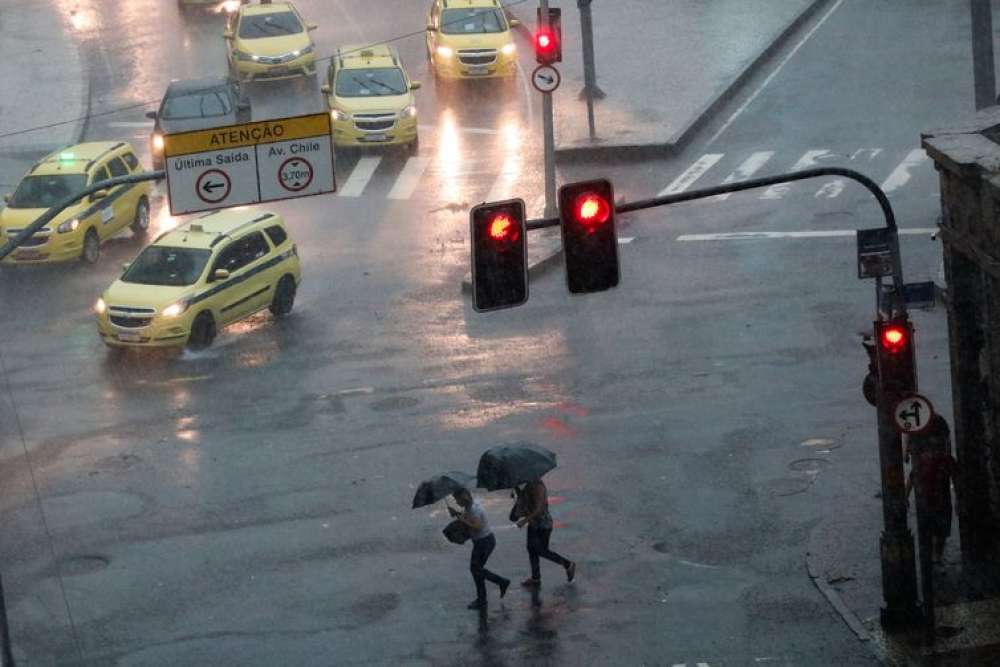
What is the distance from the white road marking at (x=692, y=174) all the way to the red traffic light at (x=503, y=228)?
20006mm

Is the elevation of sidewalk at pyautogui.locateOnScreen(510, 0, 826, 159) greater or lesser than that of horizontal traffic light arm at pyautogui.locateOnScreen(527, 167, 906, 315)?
lesser

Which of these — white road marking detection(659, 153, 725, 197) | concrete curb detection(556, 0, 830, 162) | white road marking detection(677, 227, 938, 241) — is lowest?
white road marking detection(677, 227, 938, 241)

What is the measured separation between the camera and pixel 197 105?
131 ft

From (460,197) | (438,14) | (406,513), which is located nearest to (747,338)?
(406,513)

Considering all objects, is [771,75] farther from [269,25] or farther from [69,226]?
[69,226]

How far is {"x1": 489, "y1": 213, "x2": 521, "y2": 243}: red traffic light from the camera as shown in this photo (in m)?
15.3

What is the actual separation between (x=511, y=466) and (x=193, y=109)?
2303cm

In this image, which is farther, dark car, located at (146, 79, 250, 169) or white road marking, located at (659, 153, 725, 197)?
dark car, located at (146, 79, 250, 169)

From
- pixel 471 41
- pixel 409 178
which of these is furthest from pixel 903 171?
pixel 471 41

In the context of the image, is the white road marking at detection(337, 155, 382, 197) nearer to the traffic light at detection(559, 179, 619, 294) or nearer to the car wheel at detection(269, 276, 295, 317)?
the car wheel at detection(269, 276, 295, 317)

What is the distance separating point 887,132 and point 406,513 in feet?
66.3

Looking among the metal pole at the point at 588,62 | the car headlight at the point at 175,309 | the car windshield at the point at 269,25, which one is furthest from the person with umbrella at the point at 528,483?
the car windshield at the point at 269,25

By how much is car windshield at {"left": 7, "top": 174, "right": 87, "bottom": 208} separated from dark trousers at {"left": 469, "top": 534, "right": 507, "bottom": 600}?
18.3 metres

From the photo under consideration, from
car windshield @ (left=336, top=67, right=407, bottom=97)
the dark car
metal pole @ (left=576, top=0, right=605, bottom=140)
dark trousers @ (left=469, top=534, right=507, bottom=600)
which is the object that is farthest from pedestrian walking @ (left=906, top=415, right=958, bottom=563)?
the dark car
